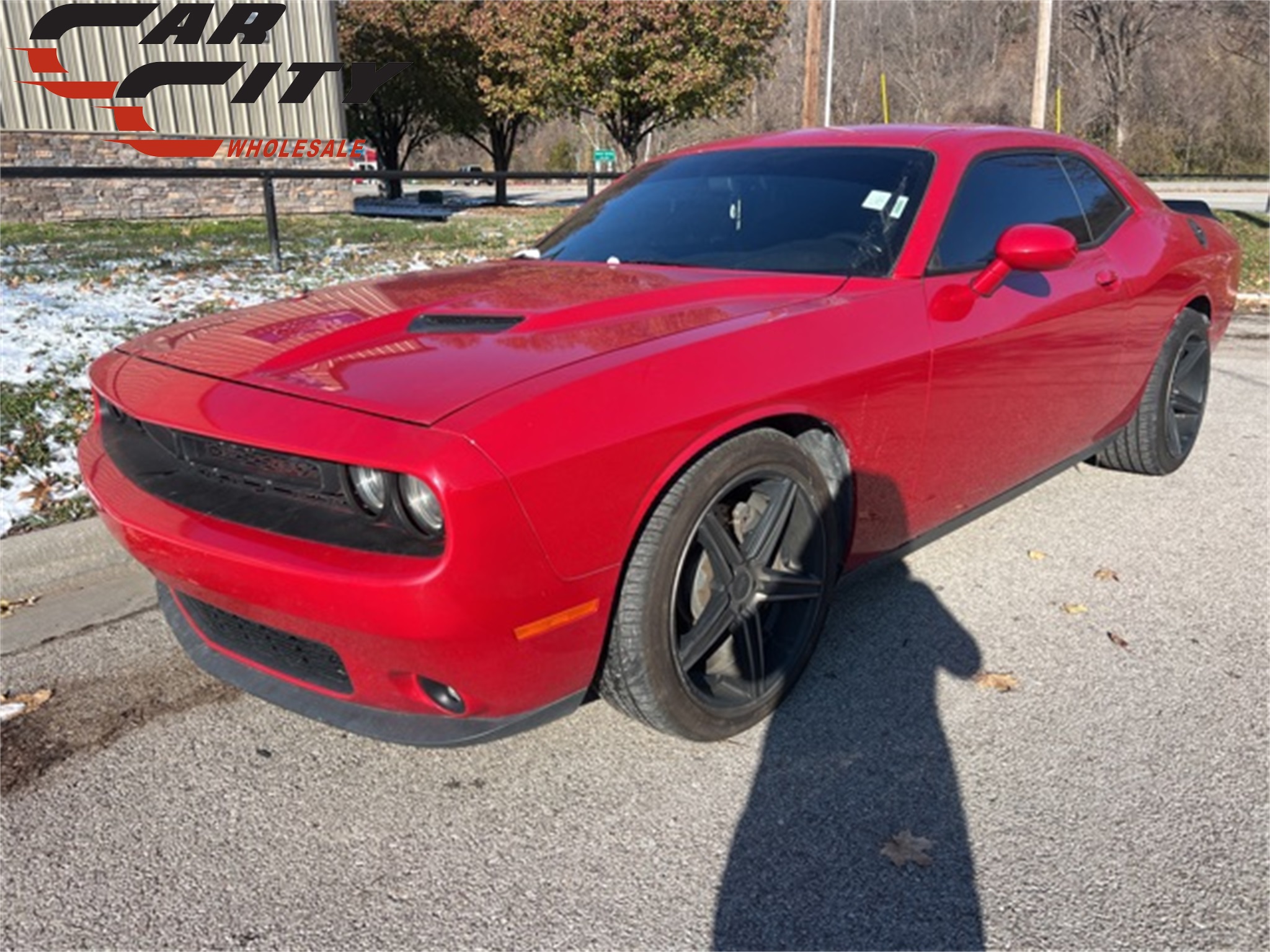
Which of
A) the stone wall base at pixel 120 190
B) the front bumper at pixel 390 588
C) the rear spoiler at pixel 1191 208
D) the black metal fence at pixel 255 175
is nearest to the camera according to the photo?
the front bumper at pixel 390 588

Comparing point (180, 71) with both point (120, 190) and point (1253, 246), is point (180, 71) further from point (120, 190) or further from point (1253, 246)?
point (1253, 246)

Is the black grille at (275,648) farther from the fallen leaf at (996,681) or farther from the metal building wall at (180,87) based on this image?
the metal building wall at (180,87)

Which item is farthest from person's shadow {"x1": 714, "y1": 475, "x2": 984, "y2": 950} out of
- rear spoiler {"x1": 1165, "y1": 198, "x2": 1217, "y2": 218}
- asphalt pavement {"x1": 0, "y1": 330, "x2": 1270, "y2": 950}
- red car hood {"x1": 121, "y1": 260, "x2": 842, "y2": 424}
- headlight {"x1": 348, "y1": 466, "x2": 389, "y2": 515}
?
rear spoiler {"x1": 1165, "y1": 198, "x2": 1217, "y2": 218}

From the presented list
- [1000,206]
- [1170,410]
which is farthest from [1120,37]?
[1000,206]

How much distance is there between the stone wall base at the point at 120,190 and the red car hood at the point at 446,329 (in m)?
15.5

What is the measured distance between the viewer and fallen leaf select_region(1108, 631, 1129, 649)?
3.24 metres

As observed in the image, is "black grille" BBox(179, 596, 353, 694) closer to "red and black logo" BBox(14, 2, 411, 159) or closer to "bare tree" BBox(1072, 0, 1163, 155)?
"red and black logo" BBox(14, 2, 411, 159)

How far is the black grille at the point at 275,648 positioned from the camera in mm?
2314

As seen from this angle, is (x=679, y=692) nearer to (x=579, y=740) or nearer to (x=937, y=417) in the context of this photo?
(x=579, y=740)

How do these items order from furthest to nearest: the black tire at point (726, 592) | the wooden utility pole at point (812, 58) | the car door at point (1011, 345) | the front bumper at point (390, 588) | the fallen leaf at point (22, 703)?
the wooden utility pole at point (812, 58) < the car door at point (1011, 345) < the fallen leaf at point (22, 703) < the black tire at point (726, 592) < the front bumper at point (390, 588)

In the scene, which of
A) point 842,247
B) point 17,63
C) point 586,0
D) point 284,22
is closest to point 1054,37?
point 586,0

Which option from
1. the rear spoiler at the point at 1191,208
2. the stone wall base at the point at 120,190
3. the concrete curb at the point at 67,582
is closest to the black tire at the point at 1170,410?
the rear spoiler at the point at 1191,208

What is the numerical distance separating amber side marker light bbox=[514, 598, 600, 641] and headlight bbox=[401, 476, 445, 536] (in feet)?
0.87

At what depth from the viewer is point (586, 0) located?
21.1m
